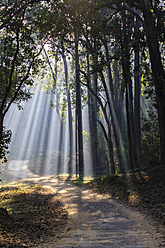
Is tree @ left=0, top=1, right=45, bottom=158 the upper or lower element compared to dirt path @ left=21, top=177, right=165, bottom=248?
upper

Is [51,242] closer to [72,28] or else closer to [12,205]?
[12,205]

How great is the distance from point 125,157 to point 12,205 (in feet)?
37.7

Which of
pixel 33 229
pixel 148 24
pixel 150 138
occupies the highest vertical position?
pixel 148 24

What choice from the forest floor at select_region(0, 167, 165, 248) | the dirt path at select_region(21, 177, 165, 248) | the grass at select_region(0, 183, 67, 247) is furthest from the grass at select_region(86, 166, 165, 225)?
the grass at select_region(0, 183, 67, 247)

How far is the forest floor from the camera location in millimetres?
4863

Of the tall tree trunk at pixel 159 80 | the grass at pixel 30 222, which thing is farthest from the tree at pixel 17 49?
the tall tree trunk at pixel 159 80

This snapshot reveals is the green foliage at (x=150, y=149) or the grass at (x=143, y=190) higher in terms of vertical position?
the green foliage at (x=150, y=149)

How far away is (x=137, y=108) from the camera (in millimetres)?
21125

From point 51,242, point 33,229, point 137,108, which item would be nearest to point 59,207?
point 33,229

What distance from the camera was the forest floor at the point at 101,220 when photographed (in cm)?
486

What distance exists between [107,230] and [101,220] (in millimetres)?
1186

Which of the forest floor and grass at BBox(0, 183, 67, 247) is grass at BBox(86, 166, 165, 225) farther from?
grass at BBox(0, 183, 67, 247)

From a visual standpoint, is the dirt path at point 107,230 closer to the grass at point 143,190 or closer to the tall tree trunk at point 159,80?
the grass at point 143,190

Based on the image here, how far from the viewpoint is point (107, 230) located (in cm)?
577
